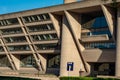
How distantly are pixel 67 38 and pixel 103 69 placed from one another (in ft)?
35.3

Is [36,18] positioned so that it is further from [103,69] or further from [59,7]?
[103,69]

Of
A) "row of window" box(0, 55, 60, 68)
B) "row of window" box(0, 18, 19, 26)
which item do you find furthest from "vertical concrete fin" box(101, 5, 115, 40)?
"row of window" box(0, 18, 19, 26)

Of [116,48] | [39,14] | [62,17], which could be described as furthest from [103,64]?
[39,14]

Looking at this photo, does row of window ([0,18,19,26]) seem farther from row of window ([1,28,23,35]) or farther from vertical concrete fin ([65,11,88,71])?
vertical concrete fin ([65,11,88,71])

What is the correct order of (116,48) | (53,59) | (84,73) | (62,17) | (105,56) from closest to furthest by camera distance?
1. (116,48)
2. (105,56)
3. (84,73)
4. (62,17)
5. (53,59)

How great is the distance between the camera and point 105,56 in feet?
211

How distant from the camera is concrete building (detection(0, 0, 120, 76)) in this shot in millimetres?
62844

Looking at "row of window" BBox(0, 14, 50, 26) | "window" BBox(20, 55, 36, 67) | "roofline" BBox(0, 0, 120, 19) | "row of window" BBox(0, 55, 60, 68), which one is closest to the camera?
"roofline" BBox(0, 0, 120, 19)

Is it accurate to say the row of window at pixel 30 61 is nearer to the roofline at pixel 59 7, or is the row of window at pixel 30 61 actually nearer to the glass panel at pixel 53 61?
the glass panel at pixel 53 61

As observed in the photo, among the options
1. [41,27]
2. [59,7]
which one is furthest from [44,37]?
[59,7]

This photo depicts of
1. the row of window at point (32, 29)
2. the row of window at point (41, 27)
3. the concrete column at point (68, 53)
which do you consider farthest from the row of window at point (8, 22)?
the concrete column at point (68, 53)

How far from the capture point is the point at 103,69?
68.2 m

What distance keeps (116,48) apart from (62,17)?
18.9 m

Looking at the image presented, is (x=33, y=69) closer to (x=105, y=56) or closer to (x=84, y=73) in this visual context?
(x=84, y=73)
